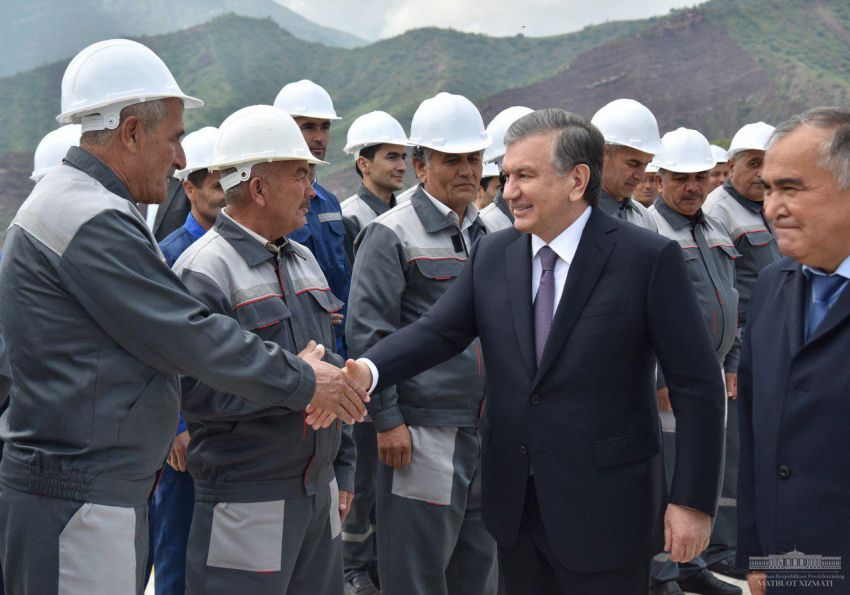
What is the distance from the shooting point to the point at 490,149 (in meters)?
5.58

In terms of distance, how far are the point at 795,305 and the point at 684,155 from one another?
3.14 meters

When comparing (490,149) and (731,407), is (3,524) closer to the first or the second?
(490,149)

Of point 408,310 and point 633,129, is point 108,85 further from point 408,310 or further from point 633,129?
point 633,129

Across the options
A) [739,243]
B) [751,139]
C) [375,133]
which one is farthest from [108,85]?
[751,139]

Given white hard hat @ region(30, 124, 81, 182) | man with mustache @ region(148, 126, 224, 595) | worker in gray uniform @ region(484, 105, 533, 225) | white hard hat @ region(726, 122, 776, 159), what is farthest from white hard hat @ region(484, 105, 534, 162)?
white hard hat @ region(30, 124, 81, 182)

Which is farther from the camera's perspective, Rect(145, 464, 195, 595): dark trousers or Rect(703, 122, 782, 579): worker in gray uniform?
Rect(703, 122, 782, 579): worker in gray uniform

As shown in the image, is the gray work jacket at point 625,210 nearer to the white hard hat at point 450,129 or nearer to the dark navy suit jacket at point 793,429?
the white hard hat at point 450,129

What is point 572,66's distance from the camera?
38.5 meters

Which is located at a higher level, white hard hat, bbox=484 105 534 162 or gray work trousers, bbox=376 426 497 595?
white hard hat, bbox=484 105 534 162

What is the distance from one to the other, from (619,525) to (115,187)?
5.85 feet

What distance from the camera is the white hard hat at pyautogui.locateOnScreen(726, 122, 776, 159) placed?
593 cm

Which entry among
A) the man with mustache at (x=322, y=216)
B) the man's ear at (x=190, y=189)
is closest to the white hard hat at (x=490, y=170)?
the man with mustache at (x=322, y=216)

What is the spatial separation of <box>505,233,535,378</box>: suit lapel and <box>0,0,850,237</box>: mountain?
986 inches

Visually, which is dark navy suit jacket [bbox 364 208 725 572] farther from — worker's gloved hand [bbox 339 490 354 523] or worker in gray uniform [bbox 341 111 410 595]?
worker in gray uniform [bbox 341 111 410 595]
